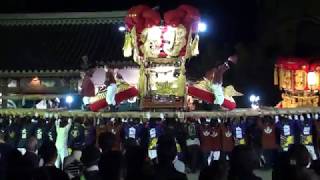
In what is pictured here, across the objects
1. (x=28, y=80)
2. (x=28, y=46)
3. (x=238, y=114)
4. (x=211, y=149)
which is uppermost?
(x=28, y=46)

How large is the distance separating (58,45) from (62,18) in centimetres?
139

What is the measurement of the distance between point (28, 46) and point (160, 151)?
1603 cm

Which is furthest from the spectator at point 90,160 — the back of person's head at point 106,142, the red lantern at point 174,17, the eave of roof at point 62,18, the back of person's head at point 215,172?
the eave of roof at point 62,18

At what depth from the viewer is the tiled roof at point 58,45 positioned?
19812mm

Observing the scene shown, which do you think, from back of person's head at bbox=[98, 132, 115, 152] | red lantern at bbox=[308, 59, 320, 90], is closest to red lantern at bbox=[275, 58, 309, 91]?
red lantern at bbox=[308, 59, 320, 90]

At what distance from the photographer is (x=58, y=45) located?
21.5 metres

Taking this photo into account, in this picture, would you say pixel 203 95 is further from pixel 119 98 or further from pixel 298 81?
pixel 298 81

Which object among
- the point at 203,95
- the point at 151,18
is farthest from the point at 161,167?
the point at 203,95

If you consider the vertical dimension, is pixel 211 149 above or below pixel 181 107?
below

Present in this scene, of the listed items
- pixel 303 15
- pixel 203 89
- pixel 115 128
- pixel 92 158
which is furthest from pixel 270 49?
pixel 92 158

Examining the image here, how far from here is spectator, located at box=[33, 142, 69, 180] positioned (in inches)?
228

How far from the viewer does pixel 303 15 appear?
21.6m

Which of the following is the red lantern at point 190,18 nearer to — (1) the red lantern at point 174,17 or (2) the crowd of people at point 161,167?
(1) the red lantern at point 174,17

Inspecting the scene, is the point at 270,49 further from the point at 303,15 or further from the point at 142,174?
the point at 142,174
